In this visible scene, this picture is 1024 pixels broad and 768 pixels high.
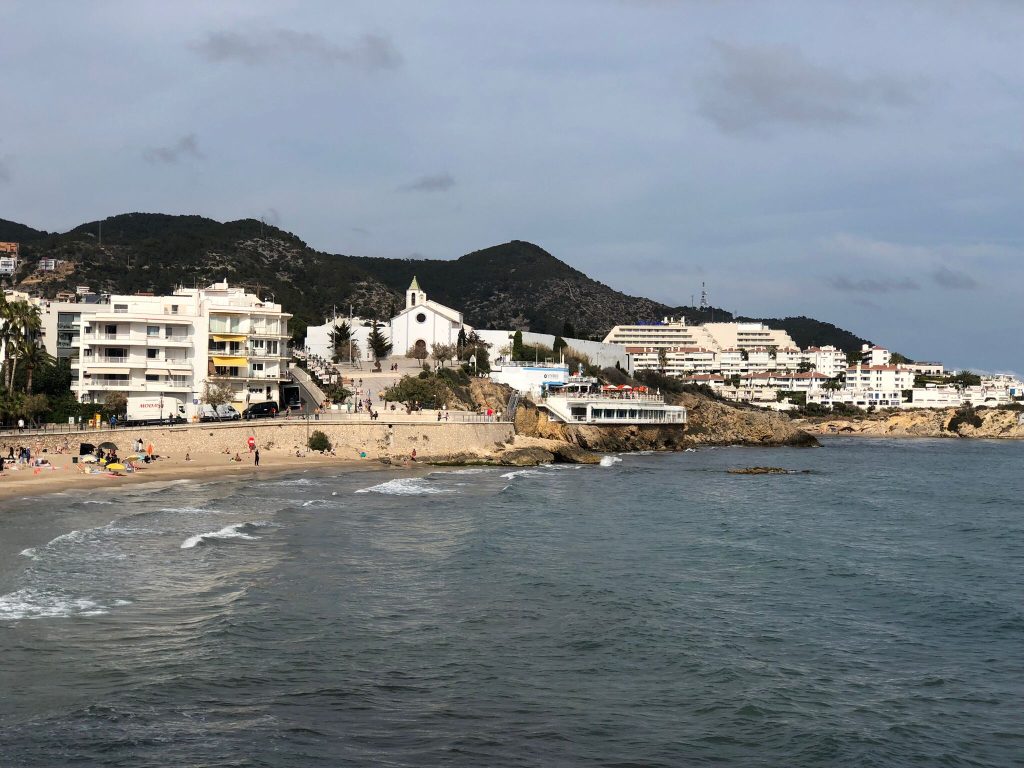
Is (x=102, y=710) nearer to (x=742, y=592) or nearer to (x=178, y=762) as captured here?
(x=178, y=762)

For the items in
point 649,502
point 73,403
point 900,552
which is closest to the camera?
point 900,552

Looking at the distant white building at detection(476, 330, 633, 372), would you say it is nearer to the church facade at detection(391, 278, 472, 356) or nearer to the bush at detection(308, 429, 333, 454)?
the church facade at detection(391, 278, 472, 356)

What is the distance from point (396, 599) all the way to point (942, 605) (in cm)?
1376

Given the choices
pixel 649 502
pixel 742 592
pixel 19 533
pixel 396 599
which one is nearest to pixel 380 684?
pixel 396 599

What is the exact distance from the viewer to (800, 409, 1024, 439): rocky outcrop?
148000mm

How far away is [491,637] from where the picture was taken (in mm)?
21203

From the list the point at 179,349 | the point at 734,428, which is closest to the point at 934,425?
the point at 734,428

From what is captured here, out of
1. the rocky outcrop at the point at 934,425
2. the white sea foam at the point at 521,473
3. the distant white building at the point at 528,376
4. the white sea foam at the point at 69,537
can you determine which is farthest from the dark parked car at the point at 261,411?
the rocky outcrop at the point at 934,425

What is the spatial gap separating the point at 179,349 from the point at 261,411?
7080mm

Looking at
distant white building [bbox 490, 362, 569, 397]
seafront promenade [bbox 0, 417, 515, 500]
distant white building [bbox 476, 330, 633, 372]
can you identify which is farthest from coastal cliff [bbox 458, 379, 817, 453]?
distant white building [bbox 476, 330, 633, 372]

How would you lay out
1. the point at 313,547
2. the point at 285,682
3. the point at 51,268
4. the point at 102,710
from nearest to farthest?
the point at 102,710 → the point at 285,682 → the point at 313,547 → the point at 51,268

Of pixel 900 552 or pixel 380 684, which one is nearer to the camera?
pixel 380 684

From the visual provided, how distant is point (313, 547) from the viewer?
101 ft

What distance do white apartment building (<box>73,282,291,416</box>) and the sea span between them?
24463 millimetres
